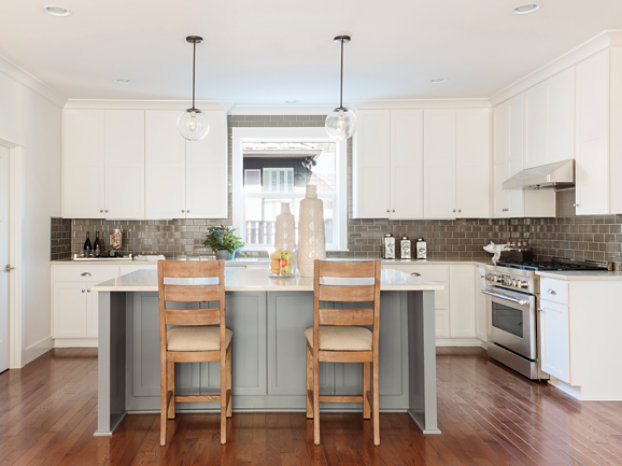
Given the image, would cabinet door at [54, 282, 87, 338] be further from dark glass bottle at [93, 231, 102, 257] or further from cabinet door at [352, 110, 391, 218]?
cabinet door at [352, 110, 391, 218]

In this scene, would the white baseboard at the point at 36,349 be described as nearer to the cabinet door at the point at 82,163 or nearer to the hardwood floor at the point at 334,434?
the hardwood floor at the point at 334,434

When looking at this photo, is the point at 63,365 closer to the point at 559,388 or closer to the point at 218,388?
the point at 218,388

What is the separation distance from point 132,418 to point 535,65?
4262mm

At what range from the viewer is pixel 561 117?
167 inches

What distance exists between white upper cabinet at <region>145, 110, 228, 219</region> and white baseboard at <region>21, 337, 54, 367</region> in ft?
5.33

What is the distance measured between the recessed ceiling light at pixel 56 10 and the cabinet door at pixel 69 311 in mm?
2856

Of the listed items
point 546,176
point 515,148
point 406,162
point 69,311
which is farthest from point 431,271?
point 69,311

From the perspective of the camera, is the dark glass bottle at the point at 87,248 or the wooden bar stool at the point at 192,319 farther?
the dark glass bottle at the point at 87,248

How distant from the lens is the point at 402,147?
5.61m

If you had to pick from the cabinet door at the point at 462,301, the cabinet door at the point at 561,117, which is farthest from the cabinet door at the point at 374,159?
the cabinet door at the point at 561,117

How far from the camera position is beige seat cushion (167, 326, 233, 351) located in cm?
293

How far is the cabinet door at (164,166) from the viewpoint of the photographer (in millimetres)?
5566

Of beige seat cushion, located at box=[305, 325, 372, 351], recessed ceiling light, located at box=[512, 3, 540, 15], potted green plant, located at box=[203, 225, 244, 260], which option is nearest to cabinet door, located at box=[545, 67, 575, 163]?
recessed ceiling light, located at box=[512, 3, 540, 15]

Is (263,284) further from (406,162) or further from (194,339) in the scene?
(406,162)
